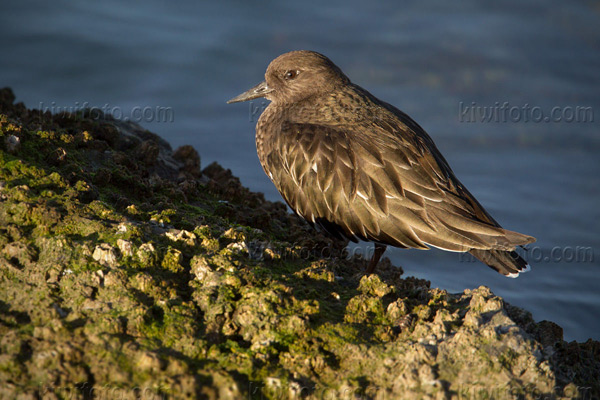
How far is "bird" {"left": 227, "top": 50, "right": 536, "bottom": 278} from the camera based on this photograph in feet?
13.8

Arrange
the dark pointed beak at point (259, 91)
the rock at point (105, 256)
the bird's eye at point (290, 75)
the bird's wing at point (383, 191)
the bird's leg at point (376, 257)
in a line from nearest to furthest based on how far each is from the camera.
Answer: the rock at point (105, 256)
the bird's wing at point (383, 191)
the bird's leg at point (376, 257)
the bird's eye at point (290, 75)
the dark pointed beak at point (259, 91)

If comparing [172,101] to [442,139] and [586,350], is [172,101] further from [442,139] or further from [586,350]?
[586,350]

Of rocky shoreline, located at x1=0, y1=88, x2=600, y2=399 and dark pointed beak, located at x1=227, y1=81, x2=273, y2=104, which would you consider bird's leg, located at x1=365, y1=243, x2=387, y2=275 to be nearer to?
rocky shoreline, located at x1=0, y1=88, x2=600, y2=399

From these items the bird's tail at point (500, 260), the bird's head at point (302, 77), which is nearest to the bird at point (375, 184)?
the bird's tail at point (500, 260)

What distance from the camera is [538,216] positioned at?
22.1 feet

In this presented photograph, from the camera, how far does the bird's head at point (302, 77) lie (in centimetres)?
535

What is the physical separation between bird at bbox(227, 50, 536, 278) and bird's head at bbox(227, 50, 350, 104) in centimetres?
23

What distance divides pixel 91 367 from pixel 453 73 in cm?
696

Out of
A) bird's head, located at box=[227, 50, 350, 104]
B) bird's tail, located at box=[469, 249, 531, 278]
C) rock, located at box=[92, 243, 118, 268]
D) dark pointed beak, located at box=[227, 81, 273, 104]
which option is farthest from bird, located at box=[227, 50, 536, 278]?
rock, located at box=[92, 243, 118, 268]

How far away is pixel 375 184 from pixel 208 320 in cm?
172

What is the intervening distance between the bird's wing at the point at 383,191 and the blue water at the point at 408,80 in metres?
1.87

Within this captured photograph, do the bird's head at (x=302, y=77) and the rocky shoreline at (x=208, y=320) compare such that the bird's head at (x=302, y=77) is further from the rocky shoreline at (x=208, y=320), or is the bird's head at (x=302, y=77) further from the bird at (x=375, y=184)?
the rocky shoreline at (x=208, y=320)

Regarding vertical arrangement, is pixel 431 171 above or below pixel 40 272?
above

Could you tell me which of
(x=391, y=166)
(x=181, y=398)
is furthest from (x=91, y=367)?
(x=391, y=166)
